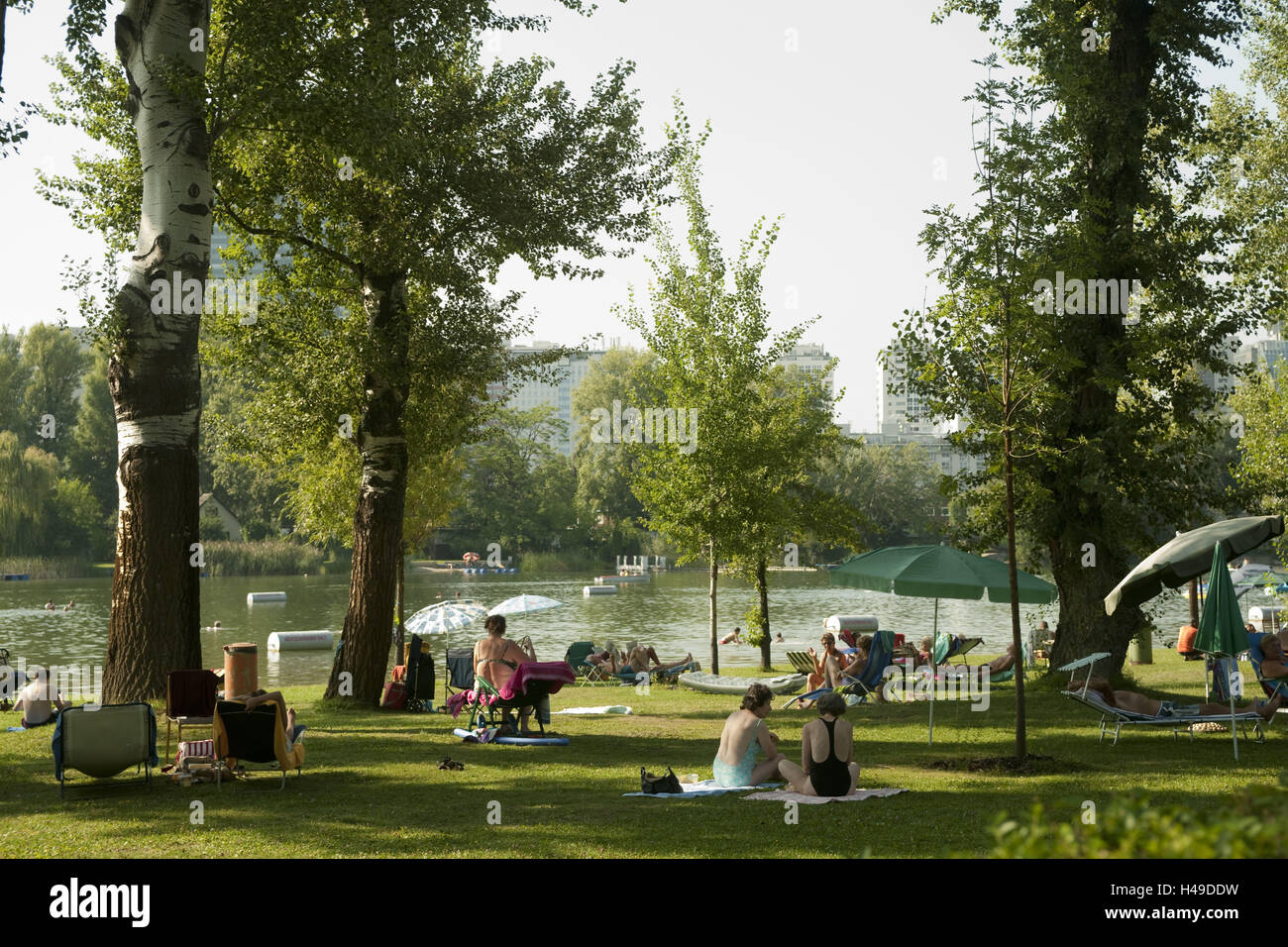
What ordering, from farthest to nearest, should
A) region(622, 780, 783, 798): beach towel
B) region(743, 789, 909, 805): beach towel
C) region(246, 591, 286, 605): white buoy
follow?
region(246, 591, 286, 605): white buoy, region(622, 780, 783, 798): beach towel, region(743, 789, 909, 805): beach towel

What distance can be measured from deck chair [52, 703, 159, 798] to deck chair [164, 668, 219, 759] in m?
1.75

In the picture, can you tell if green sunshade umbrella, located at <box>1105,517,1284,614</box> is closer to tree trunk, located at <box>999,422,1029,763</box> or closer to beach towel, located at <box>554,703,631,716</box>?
tree trunk, located at <box>999,422,1029,763</box>

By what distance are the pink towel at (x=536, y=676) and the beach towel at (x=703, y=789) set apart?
322cm

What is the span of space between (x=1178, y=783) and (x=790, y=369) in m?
31.5

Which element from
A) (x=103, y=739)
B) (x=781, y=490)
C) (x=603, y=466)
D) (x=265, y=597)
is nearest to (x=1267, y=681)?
(x=103, y=739)

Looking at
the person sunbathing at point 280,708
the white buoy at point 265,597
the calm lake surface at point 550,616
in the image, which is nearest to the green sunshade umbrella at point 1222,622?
the person sunbathing at point 280,708

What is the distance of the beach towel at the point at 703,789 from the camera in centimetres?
1027

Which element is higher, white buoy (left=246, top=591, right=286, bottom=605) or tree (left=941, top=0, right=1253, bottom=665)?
tree (left=941, top=0, right=1253, bottom=665)

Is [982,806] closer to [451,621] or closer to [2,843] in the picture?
[2,843]

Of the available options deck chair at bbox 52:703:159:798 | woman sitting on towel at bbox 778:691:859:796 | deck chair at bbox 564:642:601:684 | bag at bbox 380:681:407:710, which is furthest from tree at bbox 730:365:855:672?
deck chair at bbox 52:703:159:798

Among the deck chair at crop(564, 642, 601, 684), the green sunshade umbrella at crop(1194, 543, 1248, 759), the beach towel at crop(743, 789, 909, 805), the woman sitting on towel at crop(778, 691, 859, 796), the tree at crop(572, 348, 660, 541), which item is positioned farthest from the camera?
the tree at crop(572, 348, 660, 541)

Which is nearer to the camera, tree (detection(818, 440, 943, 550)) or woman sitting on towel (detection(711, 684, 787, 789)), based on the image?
woman sitting on towel (detection(711, 684, 787, 789))

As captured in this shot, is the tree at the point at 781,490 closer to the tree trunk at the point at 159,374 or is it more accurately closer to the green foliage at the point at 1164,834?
the tree trunk at the point at 159,374

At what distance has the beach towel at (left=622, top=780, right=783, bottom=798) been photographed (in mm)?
10266
